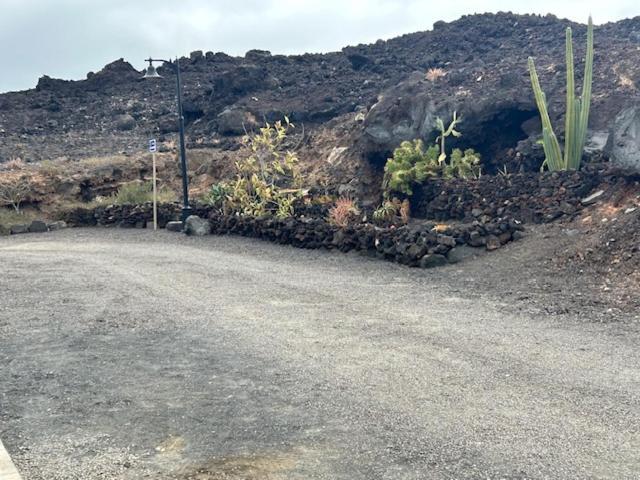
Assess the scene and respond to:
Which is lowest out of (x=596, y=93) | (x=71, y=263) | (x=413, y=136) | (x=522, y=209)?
(x=71, y=263)

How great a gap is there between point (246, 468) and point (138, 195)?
17.3m

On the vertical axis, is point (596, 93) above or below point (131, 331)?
above

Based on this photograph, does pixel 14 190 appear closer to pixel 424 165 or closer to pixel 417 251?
pixel 424 165

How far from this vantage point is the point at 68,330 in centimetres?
763

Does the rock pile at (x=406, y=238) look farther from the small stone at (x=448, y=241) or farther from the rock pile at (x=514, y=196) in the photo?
the rock pile at (x=514, y=196)

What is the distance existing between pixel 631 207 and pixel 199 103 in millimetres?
26591

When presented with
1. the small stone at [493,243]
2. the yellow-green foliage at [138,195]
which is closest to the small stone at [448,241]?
the small stone at [493,243]

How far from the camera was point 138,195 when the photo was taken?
802 inches

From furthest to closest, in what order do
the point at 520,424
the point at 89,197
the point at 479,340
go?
1. the point at 89,197
2. the point at 479,340
3. the point at 520,424

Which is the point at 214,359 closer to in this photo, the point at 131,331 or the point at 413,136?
the point at 131,331

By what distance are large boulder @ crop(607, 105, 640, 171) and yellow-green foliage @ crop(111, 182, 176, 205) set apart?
1234 centimetres

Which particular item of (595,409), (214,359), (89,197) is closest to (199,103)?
(89,197)

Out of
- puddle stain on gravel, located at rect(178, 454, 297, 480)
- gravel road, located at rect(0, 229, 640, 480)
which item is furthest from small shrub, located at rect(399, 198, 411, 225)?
puddle stain on gravel, located at rect(178, 454, 297, 480)

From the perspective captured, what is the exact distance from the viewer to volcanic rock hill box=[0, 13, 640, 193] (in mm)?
16484
